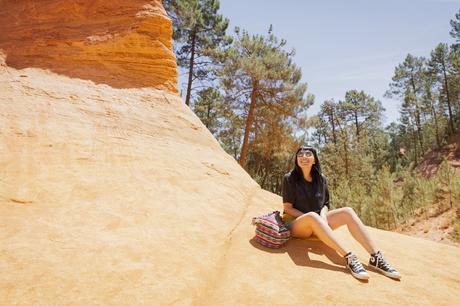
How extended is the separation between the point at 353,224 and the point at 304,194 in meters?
0.60

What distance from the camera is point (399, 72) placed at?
→ 29.7 metres

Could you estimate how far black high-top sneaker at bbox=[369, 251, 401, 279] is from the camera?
2609 millimetres

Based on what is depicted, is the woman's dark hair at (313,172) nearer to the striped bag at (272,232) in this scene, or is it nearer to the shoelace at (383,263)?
the striped bag at (272,232)

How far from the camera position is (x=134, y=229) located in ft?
9.51

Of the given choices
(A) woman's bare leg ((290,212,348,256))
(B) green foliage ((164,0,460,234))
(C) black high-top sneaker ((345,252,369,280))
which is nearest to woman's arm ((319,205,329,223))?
(A) woman's bare leg ((290,212,348,256))

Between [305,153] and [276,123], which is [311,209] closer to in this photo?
[305,153]

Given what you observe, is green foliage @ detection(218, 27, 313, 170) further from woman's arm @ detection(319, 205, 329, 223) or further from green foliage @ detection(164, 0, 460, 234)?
woman's arm @ detection(319, 205, 329, 223)

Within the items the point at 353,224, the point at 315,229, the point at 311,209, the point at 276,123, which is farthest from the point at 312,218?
the point at 276,123

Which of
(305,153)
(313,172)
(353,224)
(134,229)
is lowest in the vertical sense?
(134,229)

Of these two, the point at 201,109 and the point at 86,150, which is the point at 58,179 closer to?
the point at 86,150

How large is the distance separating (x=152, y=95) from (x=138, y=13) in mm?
2443

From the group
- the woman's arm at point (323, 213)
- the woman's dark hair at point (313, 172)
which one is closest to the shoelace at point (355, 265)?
the woman's arm at point (323, 213)

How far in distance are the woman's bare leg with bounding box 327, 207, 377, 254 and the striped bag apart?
0.54 metres

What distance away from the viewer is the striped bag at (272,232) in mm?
3070
